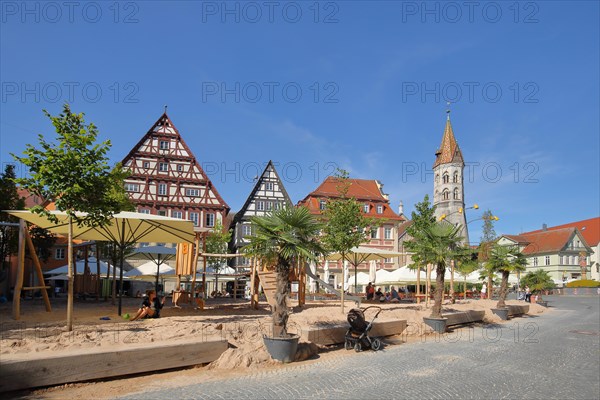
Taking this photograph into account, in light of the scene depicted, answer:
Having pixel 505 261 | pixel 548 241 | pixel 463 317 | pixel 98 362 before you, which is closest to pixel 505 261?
pixel 505 261

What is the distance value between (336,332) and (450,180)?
76.5 meters

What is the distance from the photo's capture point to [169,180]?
4378 centimetres

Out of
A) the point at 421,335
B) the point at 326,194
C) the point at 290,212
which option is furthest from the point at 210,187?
the point at 290,212

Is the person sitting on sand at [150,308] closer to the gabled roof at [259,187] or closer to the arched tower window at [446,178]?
the gabled roof at [259,187]

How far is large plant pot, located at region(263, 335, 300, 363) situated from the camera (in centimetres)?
1000

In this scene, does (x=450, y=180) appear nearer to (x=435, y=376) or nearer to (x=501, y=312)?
(x=501, y=312)

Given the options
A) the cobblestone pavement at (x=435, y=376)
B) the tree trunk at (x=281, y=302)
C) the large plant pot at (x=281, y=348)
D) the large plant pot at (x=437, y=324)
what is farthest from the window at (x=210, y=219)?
the large plant pot at (x=281, y=348)

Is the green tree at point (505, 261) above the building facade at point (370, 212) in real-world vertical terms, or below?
below

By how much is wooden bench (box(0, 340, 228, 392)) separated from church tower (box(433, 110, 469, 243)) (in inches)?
3067

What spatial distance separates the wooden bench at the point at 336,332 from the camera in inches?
456

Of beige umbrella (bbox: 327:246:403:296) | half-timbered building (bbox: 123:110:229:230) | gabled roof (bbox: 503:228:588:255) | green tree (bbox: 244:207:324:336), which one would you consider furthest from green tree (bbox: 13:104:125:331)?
gabled roof (bbox: 503:228:588:255)

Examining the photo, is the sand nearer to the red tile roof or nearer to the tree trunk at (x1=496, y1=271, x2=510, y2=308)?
the tree trunk at (x1=496, y1=271, x2=510, y2=308)

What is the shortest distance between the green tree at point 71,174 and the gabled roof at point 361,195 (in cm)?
4201

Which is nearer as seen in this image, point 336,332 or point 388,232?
point 336,332
